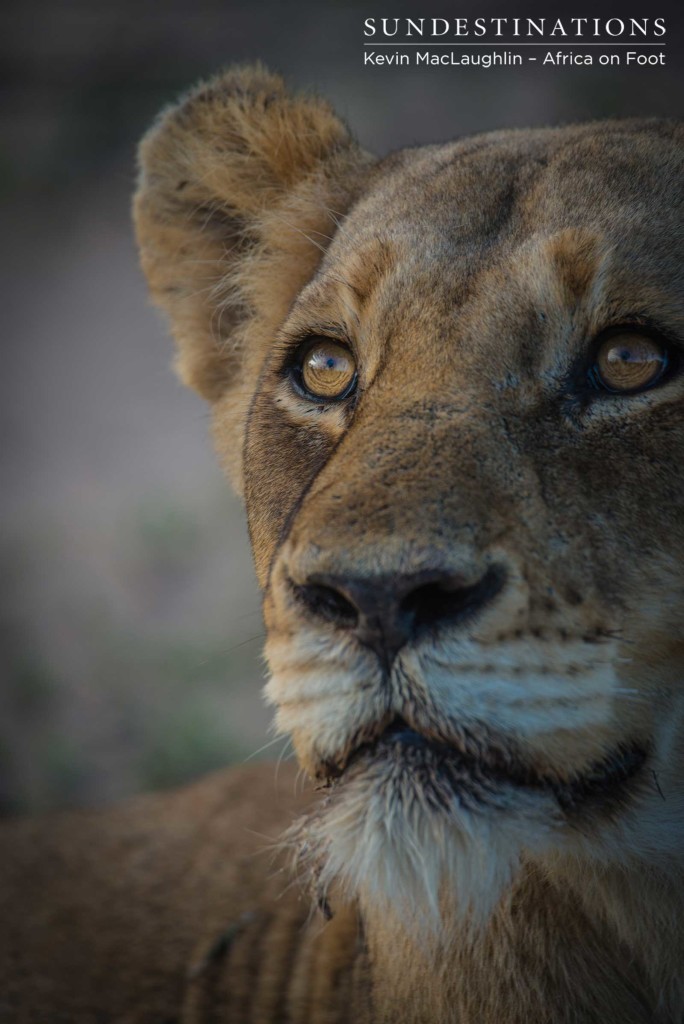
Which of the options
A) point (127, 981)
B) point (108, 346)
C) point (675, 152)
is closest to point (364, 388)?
point (675, 152)

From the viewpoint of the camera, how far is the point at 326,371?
7.57 ft

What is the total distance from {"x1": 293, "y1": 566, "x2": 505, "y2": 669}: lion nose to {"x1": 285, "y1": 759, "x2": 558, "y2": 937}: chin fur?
0.22m

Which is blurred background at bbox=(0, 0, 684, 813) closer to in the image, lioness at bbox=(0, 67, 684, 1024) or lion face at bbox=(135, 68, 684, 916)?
lioness at bbox=(0, 67, 684, 1024)

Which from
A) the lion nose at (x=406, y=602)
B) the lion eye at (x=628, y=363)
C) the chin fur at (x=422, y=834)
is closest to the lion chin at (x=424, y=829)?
the chin fur at (x=422, y=834)

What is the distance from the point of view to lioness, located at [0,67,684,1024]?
62.0 inches

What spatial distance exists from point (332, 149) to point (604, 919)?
198cm

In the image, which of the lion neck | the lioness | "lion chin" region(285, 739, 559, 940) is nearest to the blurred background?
the lioness

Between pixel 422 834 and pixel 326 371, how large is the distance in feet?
3.42

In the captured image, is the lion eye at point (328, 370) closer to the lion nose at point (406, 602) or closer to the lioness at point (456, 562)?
the lioness at point (456, 562)

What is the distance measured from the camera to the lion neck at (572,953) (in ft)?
6.25

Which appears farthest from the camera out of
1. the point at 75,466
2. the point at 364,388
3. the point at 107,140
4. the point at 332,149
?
the point at 107,140

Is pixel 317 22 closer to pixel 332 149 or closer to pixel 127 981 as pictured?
pixel 332 149

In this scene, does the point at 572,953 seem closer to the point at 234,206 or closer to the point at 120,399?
the point at 234,206

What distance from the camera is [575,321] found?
77.3 inches
